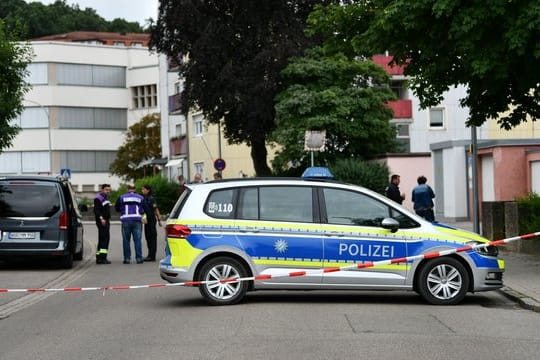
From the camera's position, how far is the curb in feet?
42.6

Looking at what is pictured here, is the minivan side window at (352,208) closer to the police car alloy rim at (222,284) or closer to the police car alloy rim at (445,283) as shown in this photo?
the police car alloy rim at (445,283)

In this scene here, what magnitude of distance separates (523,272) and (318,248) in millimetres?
5703

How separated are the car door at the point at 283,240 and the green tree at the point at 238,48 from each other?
25.5 metres

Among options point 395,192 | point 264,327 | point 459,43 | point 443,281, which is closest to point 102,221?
point 395,192

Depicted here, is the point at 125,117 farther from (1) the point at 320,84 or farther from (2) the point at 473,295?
(2) the point at 473,295

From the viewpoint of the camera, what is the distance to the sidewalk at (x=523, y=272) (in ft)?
45.4

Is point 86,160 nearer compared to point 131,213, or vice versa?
point 131,213

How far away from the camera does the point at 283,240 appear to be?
13.2 metres

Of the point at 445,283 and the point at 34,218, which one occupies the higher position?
the point at 34,218

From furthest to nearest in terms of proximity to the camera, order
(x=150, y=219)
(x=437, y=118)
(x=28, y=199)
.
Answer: (x=437, y=118)
(x=150, y=219)
(x=28, y=199)

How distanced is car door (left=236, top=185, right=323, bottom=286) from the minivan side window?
8.8 inches

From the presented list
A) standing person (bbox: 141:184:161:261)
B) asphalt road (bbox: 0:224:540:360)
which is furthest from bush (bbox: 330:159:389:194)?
asphalt road (bbox: 0:224:540:360)

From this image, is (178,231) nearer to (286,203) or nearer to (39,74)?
(286,203)

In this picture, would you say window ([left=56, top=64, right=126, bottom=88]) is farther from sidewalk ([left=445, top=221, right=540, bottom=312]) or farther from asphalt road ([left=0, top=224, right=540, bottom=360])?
asphalt road ([left=0, top=224, right=540, bottom=360])
